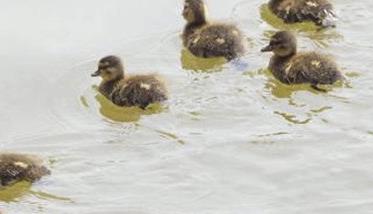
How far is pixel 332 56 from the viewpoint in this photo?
723cm

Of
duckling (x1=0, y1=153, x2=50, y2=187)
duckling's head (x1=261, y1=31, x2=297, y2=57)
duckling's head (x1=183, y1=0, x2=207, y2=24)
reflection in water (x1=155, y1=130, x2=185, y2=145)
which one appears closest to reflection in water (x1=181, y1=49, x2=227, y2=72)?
duckling's head (x1=183, y1=0, x2=207, y2=24)

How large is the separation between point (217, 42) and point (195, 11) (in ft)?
1.22

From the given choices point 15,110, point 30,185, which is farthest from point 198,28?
point 30,185

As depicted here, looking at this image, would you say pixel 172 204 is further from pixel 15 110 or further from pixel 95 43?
pixel 95 43

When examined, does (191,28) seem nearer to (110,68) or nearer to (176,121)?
(110,68)

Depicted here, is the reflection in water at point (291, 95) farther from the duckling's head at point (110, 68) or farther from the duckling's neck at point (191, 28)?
the duckling's head at point (110, 68)

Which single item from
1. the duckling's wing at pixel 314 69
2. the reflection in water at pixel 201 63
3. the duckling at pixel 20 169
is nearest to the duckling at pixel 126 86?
the reflection in water at pixel 201 63

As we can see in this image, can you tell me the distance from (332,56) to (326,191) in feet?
5.82

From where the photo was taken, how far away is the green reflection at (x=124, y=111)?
A: 6.83 meters

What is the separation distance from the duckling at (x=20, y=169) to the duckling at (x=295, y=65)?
77.7 inches

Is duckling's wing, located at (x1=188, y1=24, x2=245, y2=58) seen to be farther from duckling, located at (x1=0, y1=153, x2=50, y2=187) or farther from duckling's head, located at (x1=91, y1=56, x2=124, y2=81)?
duckling, located at (x1=0, y1=153, x2=50, y2=187)

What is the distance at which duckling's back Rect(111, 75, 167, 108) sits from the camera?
686 cm

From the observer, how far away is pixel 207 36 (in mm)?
7590

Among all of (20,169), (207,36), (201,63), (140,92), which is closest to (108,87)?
(140,92)
